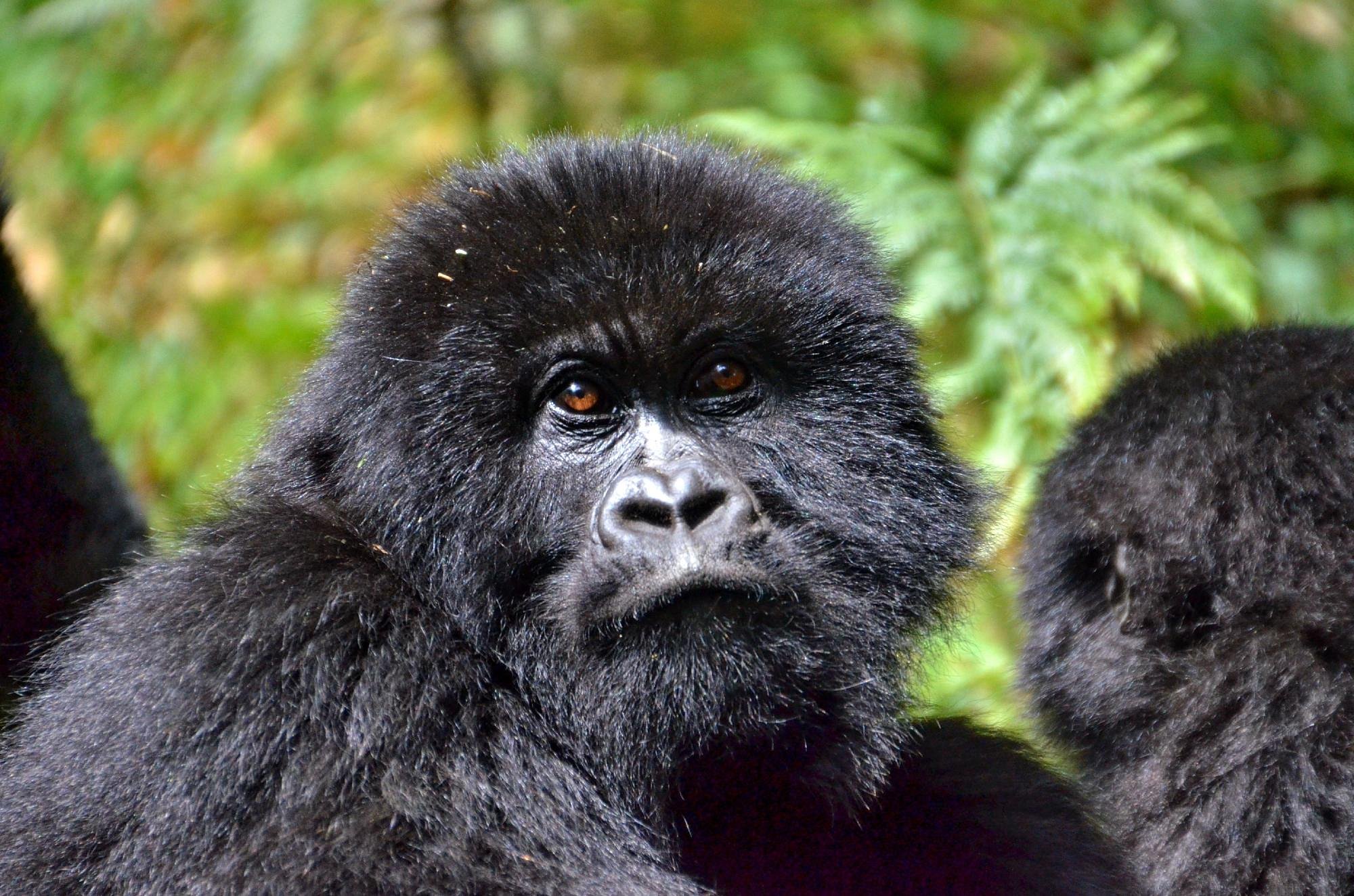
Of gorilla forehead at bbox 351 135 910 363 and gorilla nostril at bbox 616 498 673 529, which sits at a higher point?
gorilla forehead at bbox 351 135 910 363

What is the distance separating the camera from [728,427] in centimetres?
298

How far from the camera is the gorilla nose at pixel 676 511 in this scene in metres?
2.67

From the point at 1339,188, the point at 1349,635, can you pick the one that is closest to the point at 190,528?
the point at 1349,635

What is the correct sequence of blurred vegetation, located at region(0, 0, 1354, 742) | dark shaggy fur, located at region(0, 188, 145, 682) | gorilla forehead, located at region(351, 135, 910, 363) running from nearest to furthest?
gorilla forehead, located at region(351, 135, 910, 363)
dark shaggy fur, located at region(0, 188, 145, 682)
blurred vegetation, located at region(0, 0, 1354, 742)

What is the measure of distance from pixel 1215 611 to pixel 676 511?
4.48ft

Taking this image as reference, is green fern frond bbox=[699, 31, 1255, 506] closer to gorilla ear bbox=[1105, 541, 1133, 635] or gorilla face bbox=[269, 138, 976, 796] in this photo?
gorilla ear bbox=[1105, 541, 1133, 635]

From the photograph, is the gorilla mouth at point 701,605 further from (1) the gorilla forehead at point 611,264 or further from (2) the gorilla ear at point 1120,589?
(2) the gorilla ear at point 1120,589

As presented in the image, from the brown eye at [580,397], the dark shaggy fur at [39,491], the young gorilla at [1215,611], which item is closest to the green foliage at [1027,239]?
the young gorilla at [1215,611]

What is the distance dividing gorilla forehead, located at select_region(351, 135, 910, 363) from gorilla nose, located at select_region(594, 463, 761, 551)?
339mm

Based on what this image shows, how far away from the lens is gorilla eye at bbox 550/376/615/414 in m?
A: 2.91

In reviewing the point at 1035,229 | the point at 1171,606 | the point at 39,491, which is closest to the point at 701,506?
the point at 1171,606

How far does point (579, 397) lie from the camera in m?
2.91

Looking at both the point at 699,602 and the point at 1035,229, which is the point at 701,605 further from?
the point at 1035,229

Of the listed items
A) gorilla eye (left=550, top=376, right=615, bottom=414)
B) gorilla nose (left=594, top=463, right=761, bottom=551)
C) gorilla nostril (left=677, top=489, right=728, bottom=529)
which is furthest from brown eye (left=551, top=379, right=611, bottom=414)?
gorilla nostril (left=677, top=489, right=728, bottom=529)
